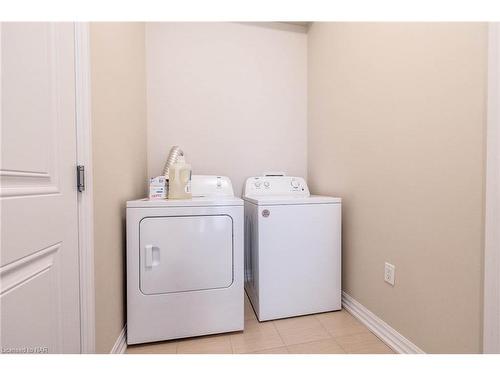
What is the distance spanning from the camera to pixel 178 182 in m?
1.42

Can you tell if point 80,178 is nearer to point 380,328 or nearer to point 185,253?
point 185,253

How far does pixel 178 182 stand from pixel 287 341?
117 cm

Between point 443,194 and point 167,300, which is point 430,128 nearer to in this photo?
point 443,194

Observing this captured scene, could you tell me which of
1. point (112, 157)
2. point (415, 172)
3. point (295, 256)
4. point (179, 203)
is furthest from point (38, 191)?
point (415, 172)

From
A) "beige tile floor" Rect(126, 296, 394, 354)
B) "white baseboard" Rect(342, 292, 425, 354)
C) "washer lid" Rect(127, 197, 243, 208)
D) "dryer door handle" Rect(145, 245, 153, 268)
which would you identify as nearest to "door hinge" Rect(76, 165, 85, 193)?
"washer lid" Rect(127, 197, 243, 208)

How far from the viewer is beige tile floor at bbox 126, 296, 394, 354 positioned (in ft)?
4.04

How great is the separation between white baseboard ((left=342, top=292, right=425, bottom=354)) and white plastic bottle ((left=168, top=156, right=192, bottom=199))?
4.54ft

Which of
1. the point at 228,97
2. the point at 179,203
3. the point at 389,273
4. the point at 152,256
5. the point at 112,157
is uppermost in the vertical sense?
the point at 228,97

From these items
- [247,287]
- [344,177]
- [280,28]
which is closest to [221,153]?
[344,177]

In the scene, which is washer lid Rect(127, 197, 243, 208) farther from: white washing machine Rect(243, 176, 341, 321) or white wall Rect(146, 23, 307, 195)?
white wall Rect(146, 23, 307, 195)

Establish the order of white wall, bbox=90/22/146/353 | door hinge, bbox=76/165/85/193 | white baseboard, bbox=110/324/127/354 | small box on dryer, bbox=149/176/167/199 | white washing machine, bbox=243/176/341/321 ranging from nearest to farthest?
door hinge, bbox=76/165/85/193
white wall, bbox=90/22/146/353
white baseboard, bbox=110/324/127/354
small box on dryer, bbox=149/176/167/199
white washing machine, bbox=243/176/341/321

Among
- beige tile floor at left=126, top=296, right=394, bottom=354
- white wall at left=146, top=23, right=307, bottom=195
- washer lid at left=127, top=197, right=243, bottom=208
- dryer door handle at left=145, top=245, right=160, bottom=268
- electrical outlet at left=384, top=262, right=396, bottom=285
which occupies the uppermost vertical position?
white wall at left=146, top=23, right=307, bottom=195

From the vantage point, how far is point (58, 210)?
73cm

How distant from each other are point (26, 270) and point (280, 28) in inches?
100.0
